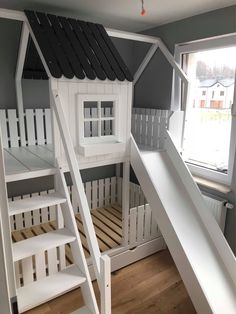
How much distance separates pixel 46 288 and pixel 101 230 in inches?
60.6

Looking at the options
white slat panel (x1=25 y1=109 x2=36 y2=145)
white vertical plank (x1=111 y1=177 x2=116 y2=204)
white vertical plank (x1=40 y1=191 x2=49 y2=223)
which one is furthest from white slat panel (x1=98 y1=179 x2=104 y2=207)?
white slat panel (x1=25 y1=109 x2=36 y2=145)

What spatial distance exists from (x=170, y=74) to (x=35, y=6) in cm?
151

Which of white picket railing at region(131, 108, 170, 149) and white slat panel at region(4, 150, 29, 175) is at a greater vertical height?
white picket railing at region(131, 108, 170, 149)

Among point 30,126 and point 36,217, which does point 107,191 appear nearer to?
point 36,217

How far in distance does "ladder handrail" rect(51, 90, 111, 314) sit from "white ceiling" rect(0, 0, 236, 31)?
0.89m

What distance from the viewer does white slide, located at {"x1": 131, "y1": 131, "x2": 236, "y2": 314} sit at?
5.70 ft

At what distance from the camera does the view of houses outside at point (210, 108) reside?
2373 mm

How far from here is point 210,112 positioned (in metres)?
2.56

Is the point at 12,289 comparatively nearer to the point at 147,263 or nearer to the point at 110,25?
the point at 147,263

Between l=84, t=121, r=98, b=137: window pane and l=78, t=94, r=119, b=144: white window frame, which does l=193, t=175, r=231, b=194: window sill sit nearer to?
l=78, t=94, r=119, b=144: white window frame

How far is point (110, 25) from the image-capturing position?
2.80 metres

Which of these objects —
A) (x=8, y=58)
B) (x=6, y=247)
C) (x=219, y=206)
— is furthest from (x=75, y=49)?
(x=219, y=206)

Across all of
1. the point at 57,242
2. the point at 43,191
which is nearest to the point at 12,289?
the point at 57,242

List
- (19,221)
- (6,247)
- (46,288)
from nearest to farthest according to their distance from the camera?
(6,247), (46,288), (19,221)
